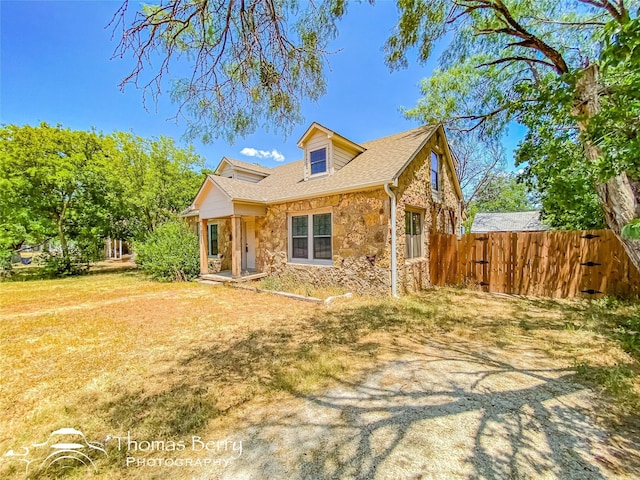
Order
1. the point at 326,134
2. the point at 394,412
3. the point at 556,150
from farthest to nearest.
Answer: the point at 326,134 → the point at 556,150 → the point at 394,412

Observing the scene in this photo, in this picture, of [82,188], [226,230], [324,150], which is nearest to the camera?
[324,150]

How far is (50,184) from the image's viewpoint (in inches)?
506

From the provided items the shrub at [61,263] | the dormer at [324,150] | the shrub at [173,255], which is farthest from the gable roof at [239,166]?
the shrub at [61,263]

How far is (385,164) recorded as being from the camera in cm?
827

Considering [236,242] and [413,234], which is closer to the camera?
[413,234]

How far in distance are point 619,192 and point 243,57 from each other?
20.3 ft

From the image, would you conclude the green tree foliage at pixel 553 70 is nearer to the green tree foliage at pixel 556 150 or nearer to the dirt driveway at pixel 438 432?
the green tree foliage at pixel 556 150

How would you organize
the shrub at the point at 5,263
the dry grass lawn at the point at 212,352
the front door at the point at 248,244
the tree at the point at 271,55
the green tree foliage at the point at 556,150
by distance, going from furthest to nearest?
the shrub at the point at 5,263 < the front door at the point at 248,244 < the green tree foliage at the point at 556,150 < the tree at the point at 271,55 < the dry grass lawn at the point at 212,352

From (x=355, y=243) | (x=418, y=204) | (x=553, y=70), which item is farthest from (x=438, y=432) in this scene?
(x=553, y=70)

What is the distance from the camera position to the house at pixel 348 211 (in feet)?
25.1

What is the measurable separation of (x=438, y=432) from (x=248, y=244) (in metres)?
10.5

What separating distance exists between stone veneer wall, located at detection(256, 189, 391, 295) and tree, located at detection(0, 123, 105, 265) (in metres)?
11.5

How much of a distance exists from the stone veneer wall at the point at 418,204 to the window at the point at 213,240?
8724 mm

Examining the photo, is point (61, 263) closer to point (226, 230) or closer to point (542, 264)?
point (226, 230)
